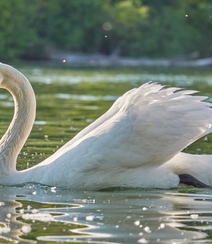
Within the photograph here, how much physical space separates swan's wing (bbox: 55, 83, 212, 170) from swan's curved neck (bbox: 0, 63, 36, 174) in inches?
29.4

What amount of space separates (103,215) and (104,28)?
80.4 metres

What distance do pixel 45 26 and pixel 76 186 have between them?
78.7 metres

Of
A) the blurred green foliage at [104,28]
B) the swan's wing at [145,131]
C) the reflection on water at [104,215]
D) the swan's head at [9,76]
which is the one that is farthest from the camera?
the blurred green foliage at [104,28]

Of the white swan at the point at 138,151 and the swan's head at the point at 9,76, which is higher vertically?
the swan's head at the point at 9,76

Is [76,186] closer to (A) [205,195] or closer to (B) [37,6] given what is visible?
(A) [205,195]

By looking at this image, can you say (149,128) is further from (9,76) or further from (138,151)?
(9,76)

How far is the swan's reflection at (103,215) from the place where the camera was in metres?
6.57

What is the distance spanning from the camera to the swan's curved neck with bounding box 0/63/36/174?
374 inches

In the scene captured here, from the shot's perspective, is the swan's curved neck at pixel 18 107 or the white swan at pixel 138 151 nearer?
the white swan at pixel 138 151

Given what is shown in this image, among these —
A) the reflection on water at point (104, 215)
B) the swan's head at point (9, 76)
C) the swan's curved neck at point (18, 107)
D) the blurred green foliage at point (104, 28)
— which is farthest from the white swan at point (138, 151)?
the blurred green foliage at point (104, 28)

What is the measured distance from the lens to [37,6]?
84.1 meters

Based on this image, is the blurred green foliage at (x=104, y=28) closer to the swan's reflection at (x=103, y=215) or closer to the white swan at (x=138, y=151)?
the white swan at (x=138, y=151)

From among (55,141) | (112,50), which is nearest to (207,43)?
(112,50)

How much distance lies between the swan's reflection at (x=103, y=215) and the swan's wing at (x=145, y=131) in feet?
1.13
